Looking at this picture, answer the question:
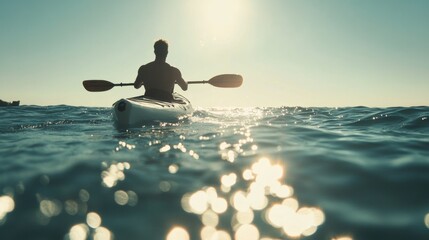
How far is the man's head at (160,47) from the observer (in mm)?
9039

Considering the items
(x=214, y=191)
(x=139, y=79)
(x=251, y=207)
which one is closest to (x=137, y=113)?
(x=139, y=79)

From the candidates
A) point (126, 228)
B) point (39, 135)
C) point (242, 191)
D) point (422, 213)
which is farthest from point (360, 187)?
point (39, 135)

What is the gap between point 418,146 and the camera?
4.56 metres

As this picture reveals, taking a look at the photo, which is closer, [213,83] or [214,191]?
[214,191]

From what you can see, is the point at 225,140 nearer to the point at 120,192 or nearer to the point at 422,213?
the point at 120,192

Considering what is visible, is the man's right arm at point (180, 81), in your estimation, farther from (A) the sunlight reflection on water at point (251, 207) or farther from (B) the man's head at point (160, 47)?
(A) the sunlight reflection on water at point (251, 207)

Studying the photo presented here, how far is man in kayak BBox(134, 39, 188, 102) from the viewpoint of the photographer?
9.04 m

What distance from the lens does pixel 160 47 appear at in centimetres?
904

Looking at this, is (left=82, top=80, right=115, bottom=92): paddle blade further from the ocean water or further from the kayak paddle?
the ocean water

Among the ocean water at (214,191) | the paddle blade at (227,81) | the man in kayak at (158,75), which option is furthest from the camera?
the paddle blade at (227,81)

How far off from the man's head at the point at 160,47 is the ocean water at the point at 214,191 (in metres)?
4.99

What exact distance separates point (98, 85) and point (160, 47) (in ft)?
9.84

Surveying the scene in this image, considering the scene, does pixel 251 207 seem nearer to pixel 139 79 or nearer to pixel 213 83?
pixel 139 79

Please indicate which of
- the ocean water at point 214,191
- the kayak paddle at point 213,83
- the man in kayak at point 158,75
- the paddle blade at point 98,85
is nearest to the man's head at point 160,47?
the man in kayak at point 158,75
